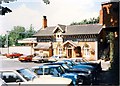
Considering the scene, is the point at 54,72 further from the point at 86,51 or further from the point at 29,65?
the point at 86,51

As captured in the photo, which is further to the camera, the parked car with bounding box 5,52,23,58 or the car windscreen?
the parked car with bounding box 5,52,23,58

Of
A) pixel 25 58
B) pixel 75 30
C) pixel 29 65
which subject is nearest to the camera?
pixel 29 65

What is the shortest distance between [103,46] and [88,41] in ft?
5.21

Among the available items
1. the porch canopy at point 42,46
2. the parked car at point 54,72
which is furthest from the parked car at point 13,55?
the parked car at point 54,72

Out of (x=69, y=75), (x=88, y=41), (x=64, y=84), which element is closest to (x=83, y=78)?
(x=69, y=75)

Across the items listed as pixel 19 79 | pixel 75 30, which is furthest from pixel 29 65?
pixel 19 79

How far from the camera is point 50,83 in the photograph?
5887 mm

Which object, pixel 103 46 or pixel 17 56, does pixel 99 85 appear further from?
pixel 103 46

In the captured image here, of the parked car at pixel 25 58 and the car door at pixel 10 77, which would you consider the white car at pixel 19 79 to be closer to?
the car door at pixel 10 77

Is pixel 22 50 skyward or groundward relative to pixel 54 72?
skyward

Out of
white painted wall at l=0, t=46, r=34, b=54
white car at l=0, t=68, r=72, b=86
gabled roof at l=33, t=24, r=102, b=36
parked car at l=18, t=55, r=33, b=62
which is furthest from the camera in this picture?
gabled roof at l=33, t=24, r=102, b=36

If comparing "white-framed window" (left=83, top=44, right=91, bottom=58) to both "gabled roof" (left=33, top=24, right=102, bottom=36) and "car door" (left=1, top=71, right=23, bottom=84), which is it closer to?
"gabled roof" (left=33, top=24, right=102, bottom=36)

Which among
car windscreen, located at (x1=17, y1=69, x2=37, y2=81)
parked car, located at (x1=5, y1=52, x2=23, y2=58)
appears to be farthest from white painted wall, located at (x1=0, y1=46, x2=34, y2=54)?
car windscreen, located at (x1=17, y1=69, x2=37, y2=81)

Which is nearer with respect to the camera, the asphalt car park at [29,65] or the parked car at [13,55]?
the asphalt car park at [29,65]
